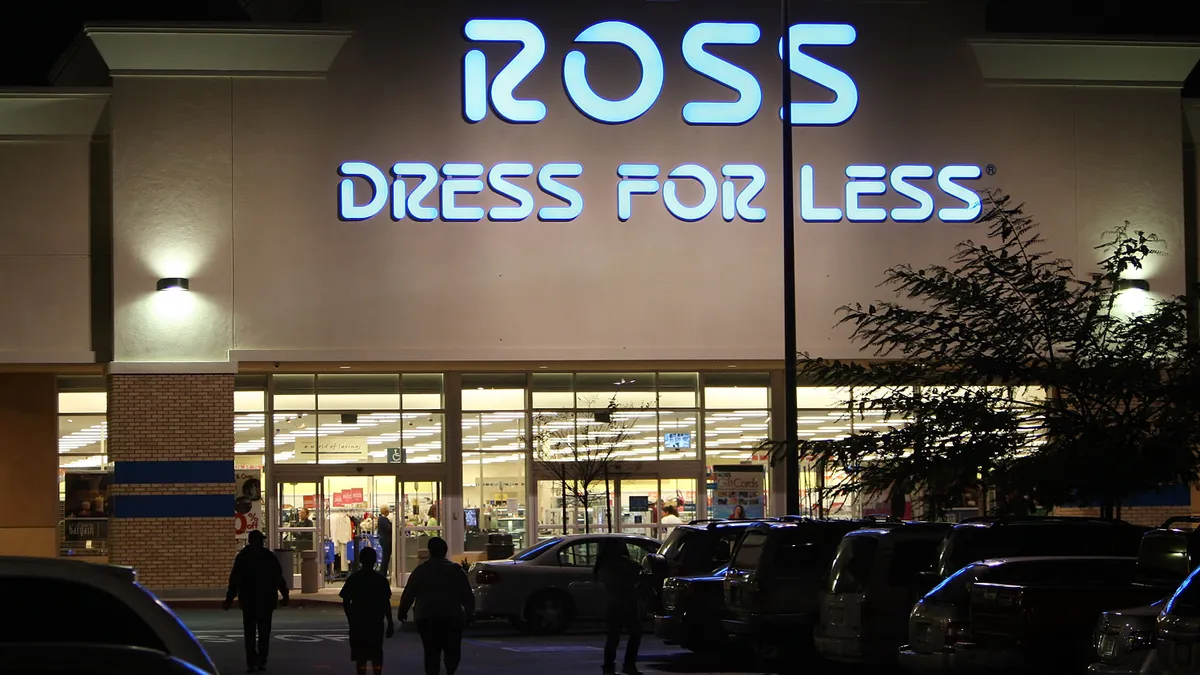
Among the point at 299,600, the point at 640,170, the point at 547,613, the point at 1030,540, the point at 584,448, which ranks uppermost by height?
the point at 640,170

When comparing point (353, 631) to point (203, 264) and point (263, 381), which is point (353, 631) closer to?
point (203, 264)

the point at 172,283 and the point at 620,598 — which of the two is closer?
the point at 620,598

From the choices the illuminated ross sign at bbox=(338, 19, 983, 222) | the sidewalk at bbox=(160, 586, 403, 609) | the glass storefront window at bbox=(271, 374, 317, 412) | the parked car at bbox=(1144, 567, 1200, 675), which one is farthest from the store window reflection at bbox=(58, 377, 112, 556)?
the parked car at bbox=(1144, 567, 1200, 675)

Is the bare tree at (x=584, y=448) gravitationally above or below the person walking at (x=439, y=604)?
above

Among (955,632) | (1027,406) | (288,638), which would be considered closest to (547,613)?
(288,638)


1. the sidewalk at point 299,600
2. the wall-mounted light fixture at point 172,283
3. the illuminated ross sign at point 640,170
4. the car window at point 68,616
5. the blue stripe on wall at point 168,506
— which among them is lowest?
the sidewalk at point 299,600

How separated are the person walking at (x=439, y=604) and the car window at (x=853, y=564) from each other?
3816 mm

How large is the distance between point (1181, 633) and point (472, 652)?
12.6 metres

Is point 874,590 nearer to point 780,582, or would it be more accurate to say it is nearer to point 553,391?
point 780,582

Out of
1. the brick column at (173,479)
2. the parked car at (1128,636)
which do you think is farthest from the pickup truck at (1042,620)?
the brick column at (173,479)

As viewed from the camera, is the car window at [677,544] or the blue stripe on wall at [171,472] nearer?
the car window at [677,544]

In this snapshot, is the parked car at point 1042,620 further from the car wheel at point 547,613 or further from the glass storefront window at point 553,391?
the glass storefront window at point 553,391

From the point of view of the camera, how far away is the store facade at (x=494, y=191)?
28.5 m

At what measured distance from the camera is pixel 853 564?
1554cm
